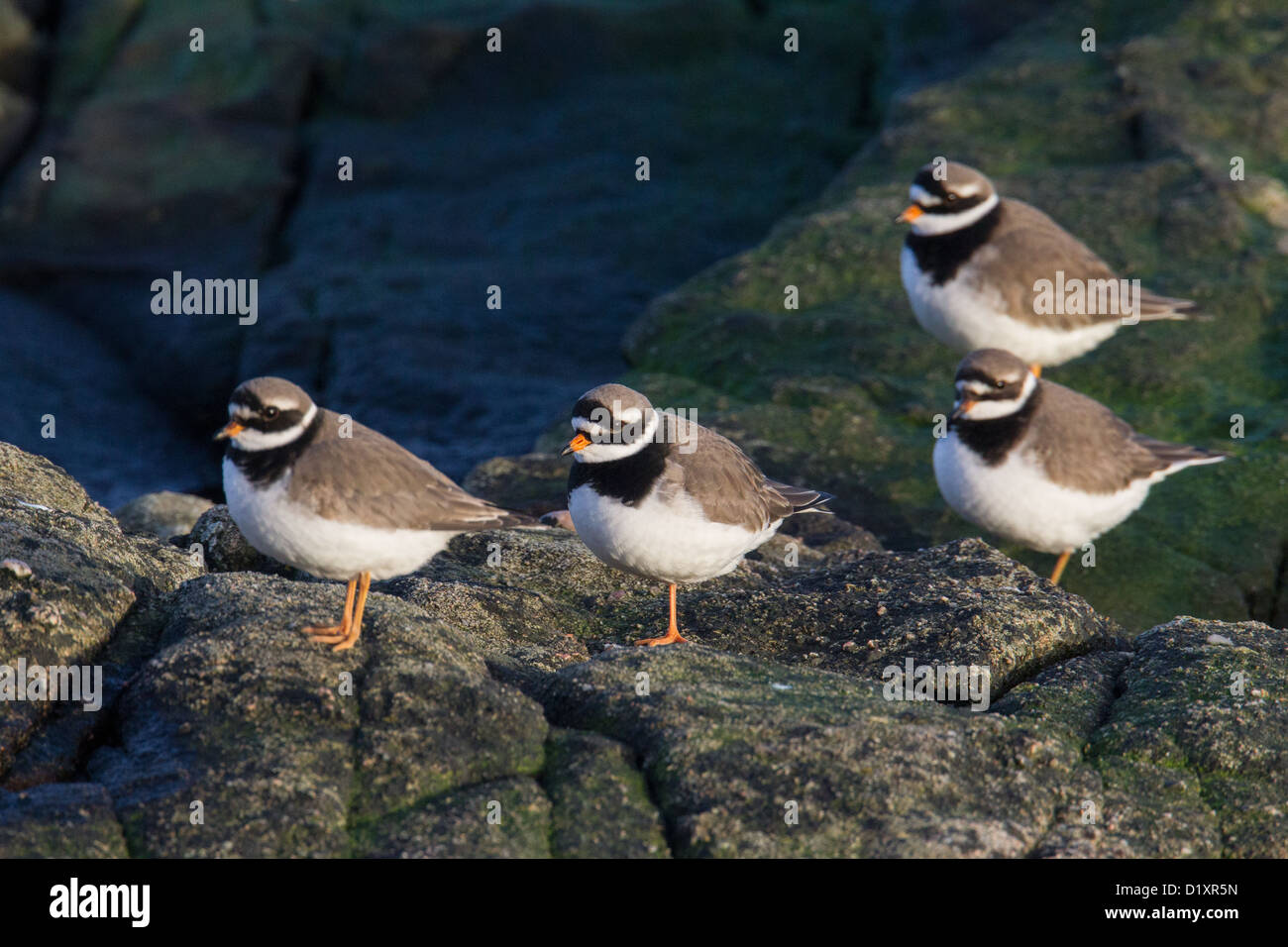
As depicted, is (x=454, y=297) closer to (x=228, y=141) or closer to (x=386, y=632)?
(x=228, y=141)

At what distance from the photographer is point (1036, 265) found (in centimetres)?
1188

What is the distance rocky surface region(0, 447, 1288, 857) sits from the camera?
554 cm

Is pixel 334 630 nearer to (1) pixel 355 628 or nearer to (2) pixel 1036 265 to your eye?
(1) pixel 355 628

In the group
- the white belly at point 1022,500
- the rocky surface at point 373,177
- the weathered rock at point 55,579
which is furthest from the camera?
the rocky surface at point 373,177

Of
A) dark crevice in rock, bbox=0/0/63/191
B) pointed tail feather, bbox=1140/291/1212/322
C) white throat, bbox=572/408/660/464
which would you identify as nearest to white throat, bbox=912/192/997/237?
pointed tail feather, bbox=1140/291/1212/322

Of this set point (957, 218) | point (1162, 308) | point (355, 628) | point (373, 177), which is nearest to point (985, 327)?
point (957, 218)

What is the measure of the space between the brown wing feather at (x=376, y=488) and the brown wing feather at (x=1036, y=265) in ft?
20.4

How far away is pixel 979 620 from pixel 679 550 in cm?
179

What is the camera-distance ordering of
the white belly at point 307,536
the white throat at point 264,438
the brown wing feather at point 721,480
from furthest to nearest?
the brown wing feather at point 721,480, the white throat at point 264,438, the white belly at point 307,536

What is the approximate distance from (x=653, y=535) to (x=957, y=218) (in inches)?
231

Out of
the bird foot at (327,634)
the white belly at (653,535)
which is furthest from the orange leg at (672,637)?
the bird foot at (327,634)

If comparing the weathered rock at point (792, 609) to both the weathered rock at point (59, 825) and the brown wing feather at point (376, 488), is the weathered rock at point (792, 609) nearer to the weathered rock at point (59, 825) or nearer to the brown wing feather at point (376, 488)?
the brown wing feather at point (376, 488)

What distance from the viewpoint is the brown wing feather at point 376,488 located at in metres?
6.78
